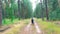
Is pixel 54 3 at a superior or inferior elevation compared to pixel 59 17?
superior

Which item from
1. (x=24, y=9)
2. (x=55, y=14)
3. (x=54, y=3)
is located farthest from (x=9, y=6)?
(x=24, y=9)

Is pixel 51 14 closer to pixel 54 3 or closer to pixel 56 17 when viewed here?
pixel 56 17

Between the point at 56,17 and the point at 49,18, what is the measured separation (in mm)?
2724

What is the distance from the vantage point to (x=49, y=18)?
46500 mm

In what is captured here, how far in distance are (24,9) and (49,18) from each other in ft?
141

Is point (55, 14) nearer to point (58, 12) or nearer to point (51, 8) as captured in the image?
point (58, 12)

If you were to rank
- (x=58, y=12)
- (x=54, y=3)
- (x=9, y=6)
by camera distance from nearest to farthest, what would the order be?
(x=9, y=6)
(x=58, y=12)
(x=54, y=3)

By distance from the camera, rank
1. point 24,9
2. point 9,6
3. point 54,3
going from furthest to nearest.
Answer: point 24,9
point 54,3
point 9,6

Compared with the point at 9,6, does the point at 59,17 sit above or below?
below

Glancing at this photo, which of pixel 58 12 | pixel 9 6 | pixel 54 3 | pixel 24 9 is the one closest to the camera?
pixel 9 6

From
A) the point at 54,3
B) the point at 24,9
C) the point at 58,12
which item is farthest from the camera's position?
the point at 24,9

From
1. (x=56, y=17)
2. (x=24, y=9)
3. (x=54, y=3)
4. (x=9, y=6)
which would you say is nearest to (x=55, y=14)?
(x=56, y=17)

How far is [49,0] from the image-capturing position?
5216 cm

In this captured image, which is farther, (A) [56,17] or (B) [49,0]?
(B) [49,0]
